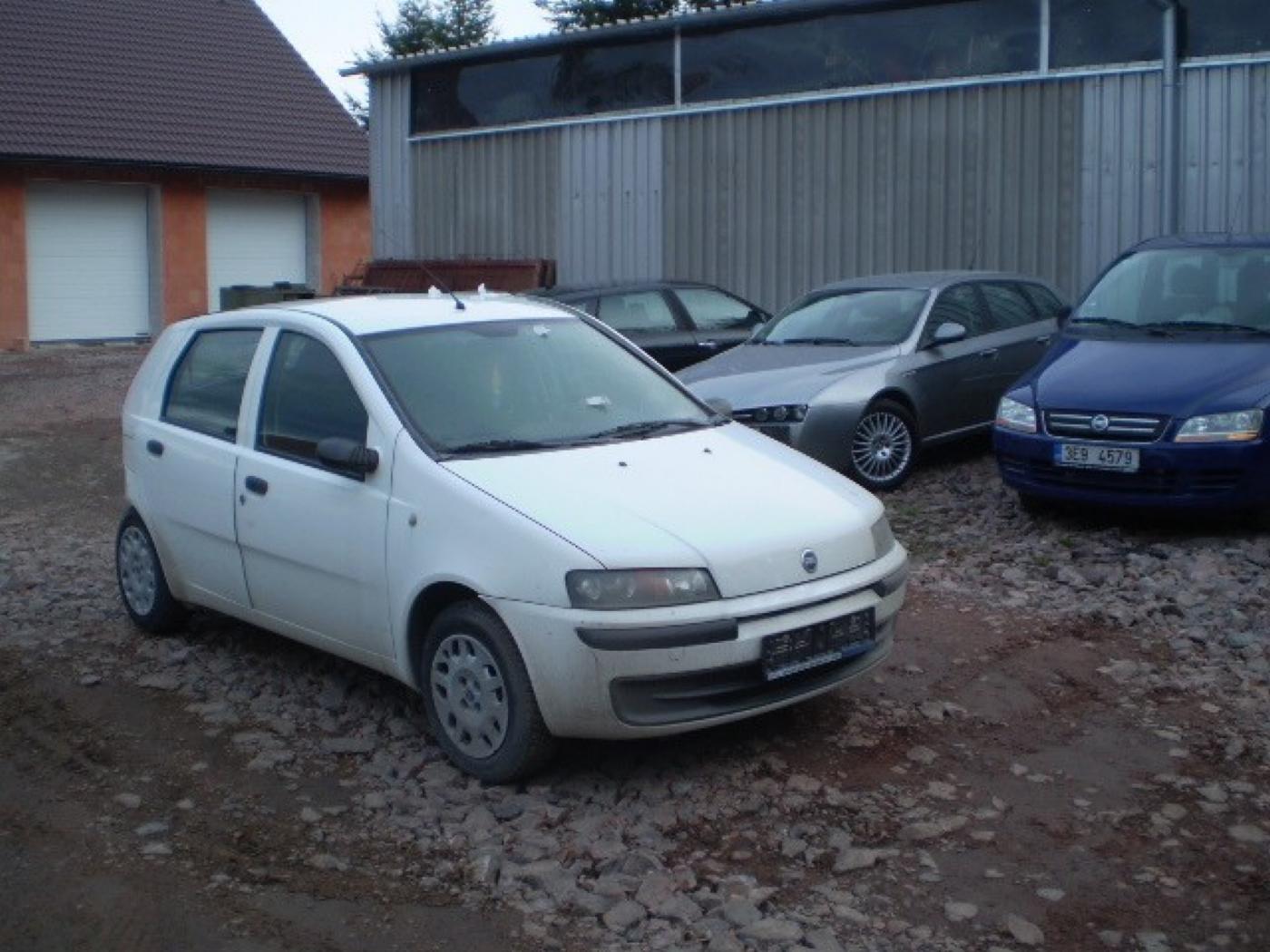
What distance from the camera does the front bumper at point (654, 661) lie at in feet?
18.6

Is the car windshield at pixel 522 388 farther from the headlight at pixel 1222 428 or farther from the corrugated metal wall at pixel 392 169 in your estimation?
the corrugated metal wall at pixel 392 169

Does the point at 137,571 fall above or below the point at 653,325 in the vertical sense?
below

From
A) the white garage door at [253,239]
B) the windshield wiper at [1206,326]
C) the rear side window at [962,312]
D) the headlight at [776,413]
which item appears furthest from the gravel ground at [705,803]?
the white garage door at [253,239]

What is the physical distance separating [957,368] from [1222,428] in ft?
10.8

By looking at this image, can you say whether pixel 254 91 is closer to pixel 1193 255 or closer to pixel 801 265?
pixel 801 265

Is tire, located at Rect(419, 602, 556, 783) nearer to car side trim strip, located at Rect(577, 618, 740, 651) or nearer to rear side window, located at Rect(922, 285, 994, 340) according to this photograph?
car side trim strip, located at Rect(577, 618, 740, 651)

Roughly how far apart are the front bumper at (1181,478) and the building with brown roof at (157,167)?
20.5 meters

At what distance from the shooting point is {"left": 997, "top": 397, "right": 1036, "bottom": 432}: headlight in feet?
32.4

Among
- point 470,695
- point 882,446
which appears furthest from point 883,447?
point 470,695

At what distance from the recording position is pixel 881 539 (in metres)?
6.47

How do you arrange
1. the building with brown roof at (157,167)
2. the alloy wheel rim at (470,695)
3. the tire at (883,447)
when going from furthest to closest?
1. the building with brown roof at (157,167)
2. the tire at (883,447)
3. the alloy wheel rim at (470,695)

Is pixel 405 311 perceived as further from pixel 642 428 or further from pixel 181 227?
pixel 181 227

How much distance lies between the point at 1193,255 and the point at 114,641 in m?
7.02

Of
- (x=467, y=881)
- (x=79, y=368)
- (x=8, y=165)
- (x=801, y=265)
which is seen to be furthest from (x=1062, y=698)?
(x=8, y=165)
